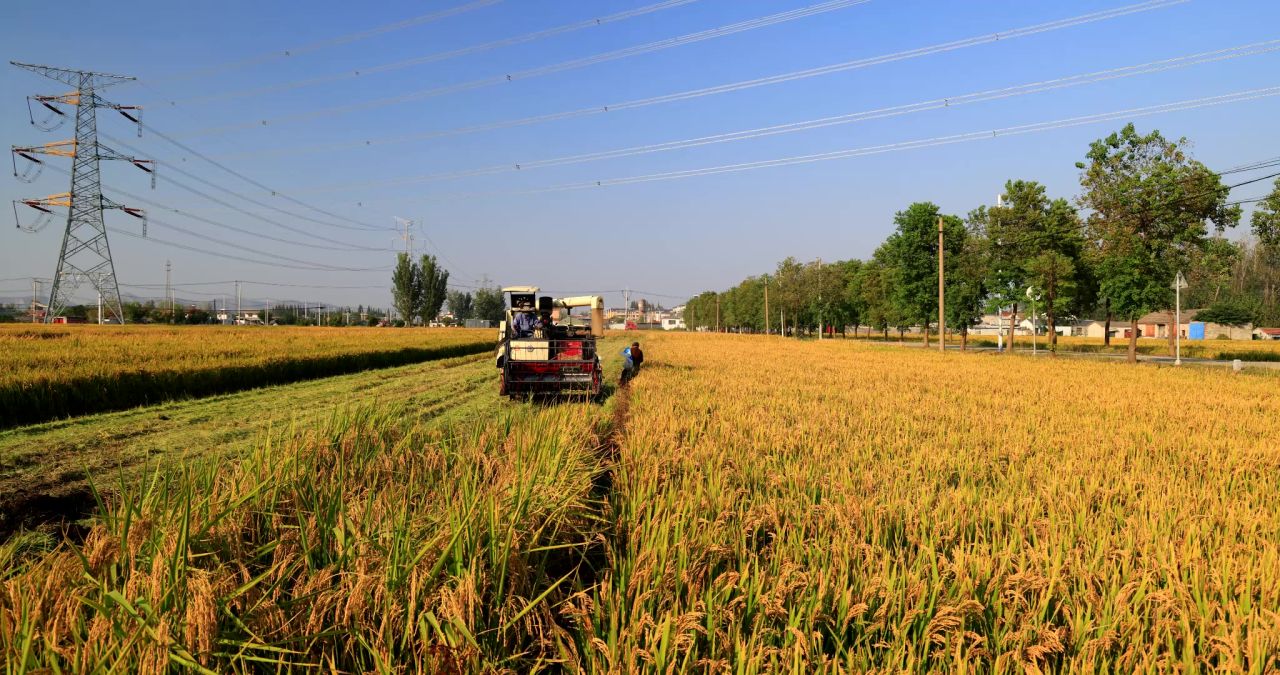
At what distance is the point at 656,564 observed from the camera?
3160 mm

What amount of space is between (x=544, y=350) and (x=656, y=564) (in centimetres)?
1104

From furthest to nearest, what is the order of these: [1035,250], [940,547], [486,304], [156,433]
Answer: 1. [486,304]
2. [1035,250]
3. [156,433]
4. [940,547]

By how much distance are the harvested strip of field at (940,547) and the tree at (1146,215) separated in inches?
939

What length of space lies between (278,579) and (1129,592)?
4378 mm

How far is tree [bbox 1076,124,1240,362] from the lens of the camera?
2636cm

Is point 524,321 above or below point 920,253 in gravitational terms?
below

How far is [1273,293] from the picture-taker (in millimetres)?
100312

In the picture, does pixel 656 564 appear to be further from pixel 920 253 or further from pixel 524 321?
pixel 920 253

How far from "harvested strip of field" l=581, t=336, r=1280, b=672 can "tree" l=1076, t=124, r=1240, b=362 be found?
78.3 ft

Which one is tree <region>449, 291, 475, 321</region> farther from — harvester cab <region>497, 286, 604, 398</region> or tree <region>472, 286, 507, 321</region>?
harvester cab <region>497, 286, 604, 398</region>

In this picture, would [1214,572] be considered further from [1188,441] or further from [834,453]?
[1188,441]

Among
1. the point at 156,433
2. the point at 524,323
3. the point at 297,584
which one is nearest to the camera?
the point at 297,584

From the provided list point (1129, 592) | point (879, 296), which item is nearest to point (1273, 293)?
point (879, 296)

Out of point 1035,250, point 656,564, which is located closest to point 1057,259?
point 1035,250
